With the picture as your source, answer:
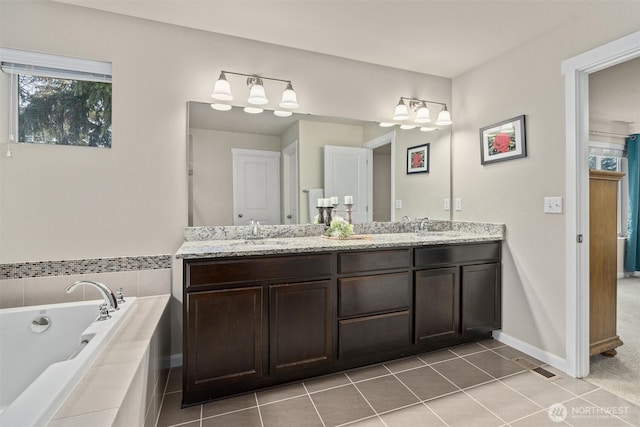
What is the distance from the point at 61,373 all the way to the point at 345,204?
84.2 inches

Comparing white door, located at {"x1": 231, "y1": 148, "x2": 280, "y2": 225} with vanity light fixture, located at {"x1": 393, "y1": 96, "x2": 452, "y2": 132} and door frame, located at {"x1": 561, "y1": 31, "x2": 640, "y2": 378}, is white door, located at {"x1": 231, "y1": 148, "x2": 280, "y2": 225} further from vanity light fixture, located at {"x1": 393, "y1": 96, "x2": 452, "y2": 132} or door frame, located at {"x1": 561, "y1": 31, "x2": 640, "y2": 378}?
door frame, located at {"x1": 561, "y1": 31, "x2": 640, "y2": 378}

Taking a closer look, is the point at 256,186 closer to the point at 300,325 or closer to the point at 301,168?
the point at 301,168

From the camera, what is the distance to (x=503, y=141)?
2662 mm

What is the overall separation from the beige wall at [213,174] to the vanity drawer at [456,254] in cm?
148

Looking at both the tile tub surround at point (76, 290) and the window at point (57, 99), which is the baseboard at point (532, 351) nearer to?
the tile tub surround at point (76, 290)

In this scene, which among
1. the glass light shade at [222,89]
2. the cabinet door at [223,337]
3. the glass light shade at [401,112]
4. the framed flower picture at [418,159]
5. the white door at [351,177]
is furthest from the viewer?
the framed flower picture at [418,159]

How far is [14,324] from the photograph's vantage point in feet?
5.62

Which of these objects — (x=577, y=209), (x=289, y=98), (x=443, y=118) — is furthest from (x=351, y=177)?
(x=577, y=209)

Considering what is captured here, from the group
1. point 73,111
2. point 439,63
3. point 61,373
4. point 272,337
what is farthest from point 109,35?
point 439,63

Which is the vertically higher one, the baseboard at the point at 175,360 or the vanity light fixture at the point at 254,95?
the vanity light fixture at the point at 254,95

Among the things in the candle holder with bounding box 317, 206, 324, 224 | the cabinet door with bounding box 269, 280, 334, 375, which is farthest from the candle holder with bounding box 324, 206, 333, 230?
the cabinet door with bounding box 269, 280, 334, 375

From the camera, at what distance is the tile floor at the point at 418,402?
5.63 ft

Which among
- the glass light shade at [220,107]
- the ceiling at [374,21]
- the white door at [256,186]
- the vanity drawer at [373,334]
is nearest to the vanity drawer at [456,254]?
the vanity drawer at [373,334]

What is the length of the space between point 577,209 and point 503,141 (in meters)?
0.81
